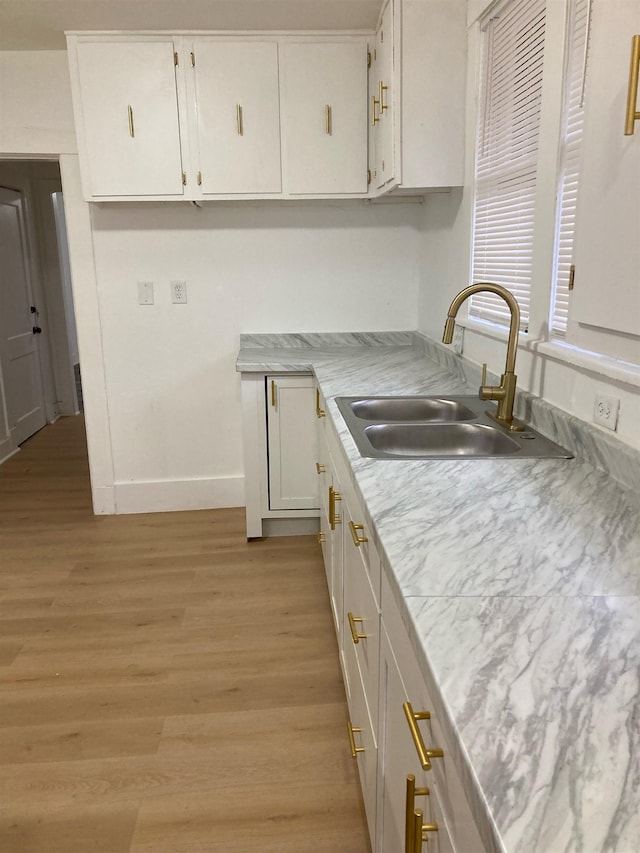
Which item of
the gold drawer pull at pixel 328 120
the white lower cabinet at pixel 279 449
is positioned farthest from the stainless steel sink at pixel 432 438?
the gold drawer pull at pixel 328 120

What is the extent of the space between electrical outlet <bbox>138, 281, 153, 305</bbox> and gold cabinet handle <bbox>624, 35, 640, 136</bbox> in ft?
8.49

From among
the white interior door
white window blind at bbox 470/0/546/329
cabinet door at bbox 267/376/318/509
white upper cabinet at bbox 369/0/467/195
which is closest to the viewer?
white window blind at bbox 470/0/546/329

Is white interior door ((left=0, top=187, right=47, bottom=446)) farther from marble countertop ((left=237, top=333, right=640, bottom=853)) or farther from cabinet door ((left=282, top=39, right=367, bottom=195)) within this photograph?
marble countertop ((left=237, top=333, right=640, bottom=853))

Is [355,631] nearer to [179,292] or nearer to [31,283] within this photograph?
[179,292]

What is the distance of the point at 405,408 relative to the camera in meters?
2.18

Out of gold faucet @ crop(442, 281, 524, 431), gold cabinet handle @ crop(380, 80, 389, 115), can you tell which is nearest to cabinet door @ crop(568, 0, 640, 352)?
gold faucet @ crop(442, 281, 524, 431)

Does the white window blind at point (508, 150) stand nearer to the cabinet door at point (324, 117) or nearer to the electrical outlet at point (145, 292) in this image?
the cabinet door at point (324, 117)

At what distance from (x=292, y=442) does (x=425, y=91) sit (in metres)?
1.60

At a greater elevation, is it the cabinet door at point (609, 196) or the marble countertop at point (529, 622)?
the cabinet door at point (609, 196)

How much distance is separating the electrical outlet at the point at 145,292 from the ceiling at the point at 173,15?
3.71 ft

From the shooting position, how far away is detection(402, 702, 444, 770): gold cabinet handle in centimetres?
75

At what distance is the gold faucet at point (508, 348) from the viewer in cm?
175

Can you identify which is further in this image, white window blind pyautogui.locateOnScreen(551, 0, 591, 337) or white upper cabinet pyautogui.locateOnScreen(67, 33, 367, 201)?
white upper cabinet pyautogui.locateOnScreen(67, 33, 367, 201)

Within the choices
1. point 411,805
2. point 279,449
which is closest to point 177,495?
point 279,449
